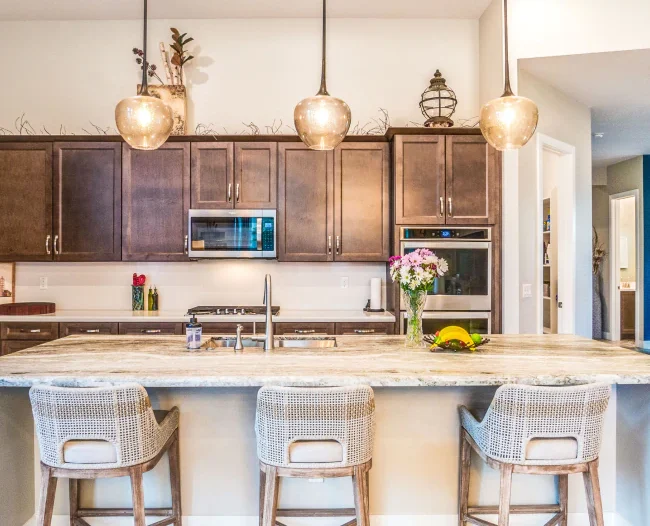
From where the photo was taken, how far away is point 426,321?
3.91 metres

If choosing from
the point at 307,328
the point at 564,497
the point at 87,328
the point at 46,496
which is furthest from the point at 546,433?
the point at 87,328

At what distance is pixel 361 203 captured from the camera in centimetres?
410

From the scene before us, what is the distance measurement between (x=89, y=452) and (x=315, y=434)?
79cm

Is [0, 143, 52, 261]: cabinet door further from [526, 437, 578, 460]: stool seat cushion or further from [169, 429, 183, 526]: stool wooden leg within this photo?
[526, 437, 578, 460]: stool seat cushion

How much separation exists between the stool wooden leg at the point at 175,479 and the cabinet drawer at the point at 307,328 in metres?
1.80

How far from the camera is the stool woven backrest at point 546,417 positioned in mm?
1765

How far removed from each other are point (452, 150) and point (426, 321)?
1336mm

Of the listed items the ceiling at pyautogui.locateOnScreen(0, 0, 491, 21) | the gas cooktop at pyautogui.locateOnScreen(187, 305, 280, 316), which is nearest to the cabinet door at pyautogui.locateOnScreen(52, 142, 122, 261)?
the gas cooktop at pyautogui.locateOnScreen(187, 305, 280, 316)

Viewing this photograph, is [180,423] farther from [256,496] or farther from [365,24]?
[365,24]

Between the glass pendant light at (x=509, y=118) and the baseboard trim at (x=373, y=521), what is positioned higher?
the glass pendant light at (x=509, y=118)

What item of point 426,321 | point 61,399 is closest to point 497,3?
point 426,321

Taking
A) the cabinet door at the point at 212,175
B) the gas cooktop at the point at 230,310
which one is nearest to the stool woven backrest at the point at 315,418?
the gas cooktop at the point at 230,310

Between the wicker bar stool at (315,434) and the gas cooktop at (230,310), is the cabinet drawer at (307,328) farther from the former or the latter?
the wicker bar stool at (315,434)

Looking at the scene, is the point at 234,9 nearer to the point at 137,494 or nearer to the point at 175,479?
the point at 175,479
